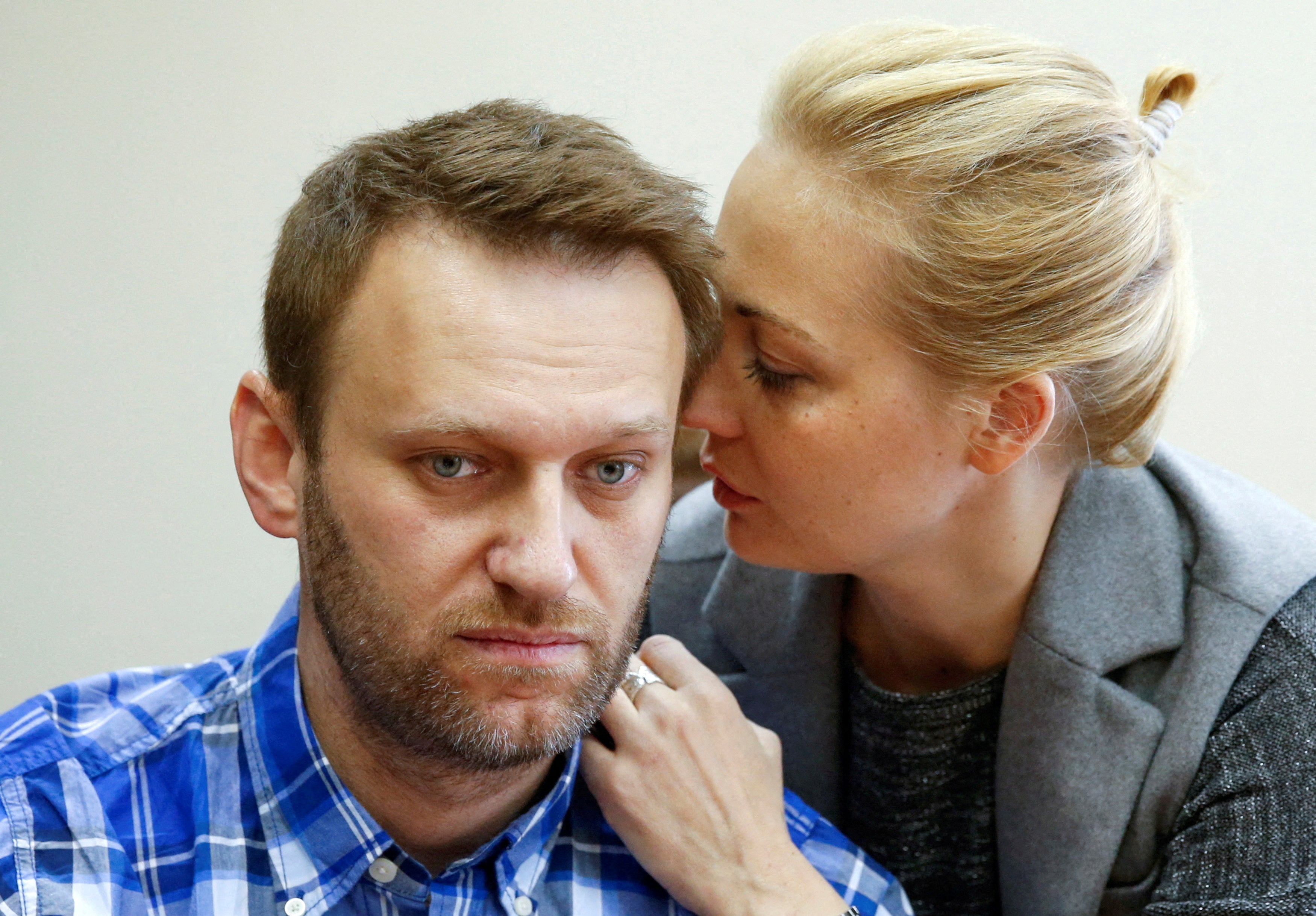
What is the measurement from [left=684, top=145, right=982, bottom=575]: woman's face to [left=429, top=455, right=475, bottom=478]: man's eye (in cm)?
45

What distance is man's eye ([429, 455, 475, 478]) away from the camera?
4.08 feet

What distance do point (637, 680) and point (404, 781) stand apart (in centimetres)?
39

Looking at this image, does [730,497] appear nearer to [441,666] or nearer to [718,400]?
[718,400]

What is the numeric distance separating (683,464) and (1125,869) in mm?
880

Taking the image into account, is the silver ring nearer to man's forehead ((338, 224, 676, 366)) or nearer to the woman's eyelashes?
the woman's eyelashes

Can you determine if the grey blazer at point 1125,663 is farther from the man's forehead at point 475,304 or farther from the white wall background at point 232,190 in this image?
the man's forehead at point 475,304

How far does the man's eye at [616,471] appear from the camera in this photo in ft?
4.29

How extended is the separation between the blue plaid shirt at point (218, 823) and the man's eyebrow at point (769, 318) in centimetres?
58

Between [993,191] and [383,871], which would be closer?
[383,871]

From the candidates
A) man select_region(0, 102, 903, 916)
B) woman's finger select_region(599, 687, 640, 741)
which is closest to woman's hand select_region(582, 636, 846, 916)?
woman's finger select_region(599, 687, 640, 741)

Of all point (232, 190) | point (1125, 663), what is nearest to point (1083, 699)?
point (1125, 663)

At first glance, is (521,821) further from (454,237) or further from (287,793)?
(454,237)

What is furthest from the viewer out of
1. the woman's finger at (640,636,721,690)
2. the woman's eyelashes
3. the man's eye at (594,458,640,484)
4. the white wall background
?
the white wall background

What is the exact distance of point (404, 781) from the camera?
4.53 ft
